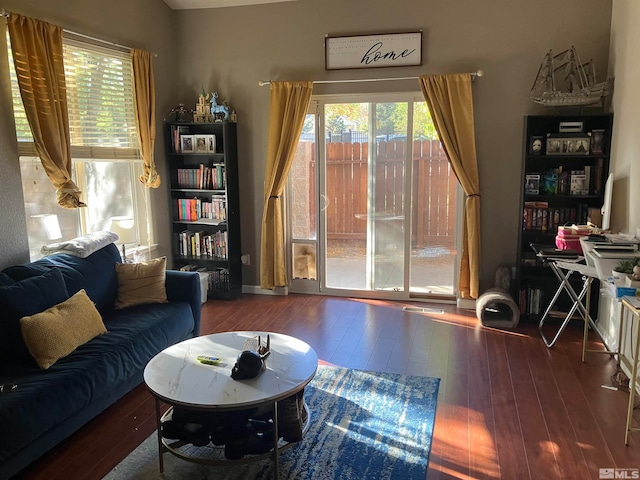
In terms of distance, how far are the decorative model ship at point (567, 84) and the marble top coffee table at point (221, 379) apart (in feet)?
10.0

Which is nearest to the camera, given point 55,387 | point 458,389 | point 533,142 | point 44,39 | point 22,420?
point 22,420

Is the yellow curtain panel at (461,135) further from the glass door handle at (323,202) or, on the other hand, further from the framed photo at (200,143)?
the framed photo at (200,143)

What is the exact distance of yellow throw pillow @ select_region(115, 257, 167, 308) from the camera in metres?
3.76

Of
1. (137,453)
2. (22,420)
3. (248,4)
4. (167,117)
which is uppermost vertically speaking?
(248,4)

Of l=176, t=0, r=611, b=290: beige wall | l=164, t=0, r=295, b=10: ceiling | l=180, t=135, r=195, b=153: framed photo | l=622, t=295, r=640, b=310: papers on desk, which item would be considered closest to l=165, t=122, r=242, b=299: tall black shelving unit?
l=180, t=135, r=195, b=153: framed photo

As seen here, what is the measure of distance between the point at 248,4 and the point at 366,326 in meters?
3.39

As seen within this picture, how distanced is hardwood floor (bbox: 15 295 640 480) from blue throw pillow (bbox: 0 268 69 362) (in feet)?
1.95

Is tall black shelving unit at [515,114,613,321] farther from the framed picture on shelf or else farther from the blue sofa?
the blue sofa

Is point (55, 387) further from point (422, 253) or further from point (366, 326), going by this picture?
point (422, 253)

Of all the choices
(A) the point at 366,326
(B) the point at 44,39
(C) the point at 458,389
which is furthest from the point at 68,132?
(C) the point at 458,389

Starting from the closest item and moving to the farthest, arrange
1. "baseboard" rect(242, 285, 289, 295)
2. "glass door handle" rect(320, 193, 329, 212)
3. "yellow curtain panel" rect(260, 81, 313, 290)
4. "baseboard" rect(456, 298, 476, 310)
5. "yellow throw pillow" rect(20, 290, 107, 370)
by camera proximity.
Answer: "yellow throw pillow" rect(20, 290, 107, 370) < "baseboard" rect(456, 298, 476, 310) < "yellow curtain panel" rect(260, 81, 313, 290) < "glass door handle" rect(320, 193, 329, 212) < "baseboard" rect(242, 285, 289, 295)

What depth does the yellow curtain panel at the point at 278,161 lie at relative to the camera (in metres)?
5.08

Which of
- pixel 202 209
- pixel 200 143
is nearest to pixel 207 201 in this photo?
pixel 202 209

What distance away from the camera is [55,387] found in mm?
2553
